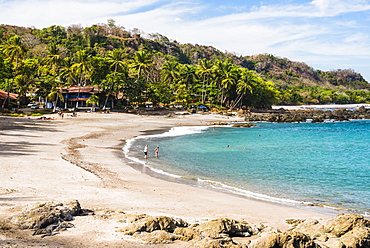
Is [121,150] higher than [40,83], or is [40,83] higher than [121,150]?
[40,83]

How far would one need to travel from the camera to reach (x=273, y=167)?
2464 centimetres

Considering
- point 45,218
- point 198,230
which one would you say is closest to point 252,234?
point 198,230

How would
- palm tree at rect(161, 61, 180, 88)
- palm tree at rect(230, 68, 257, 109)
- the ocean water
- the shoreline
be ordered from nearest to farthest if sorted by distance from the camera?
1. the shoreline
2. the ocean water
3. palm tree at rect(161, 61, 180, 88)
4. palm tree at rect(230, 68, 257, 109)

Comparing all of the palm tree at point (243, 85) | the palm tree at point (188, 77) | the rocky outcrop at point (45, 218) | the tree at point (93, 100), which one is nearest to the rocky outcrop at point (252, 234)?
the rocky outcrop at point (45, 218)

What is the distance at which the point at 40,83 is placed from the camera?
63.6m

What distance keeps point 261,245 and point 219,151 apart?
24442 millimetres

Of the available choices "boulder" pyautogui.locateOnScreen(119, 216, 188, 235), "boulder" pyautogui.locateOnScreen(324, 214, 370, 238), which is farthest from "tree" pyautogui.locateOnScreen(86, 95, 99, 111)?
"boulder" pyautogui.locateOnScreen(324, 214, 370, 238)

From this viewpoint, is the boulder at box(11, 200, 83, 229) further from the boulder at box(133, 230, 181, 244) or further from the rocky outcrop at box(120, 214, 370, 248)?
the boulder at box(133, 230, 181, 244)

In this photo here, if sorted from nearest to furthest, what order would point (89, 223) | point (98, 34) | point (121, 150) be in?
point (89, 223)
point (121, 150)
point (98, 34)

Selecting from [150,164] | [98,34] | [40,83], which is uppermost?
[98,34]

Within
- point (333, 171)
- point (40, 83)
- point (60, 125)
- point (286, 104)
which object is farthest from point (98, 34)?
point (333, 171)

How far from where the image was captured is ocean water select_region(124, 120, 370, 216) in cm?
1702

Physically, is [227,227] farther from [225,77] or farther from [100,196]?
[225,77]

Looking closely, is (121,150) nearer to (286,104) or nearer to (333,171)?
(333,171)
